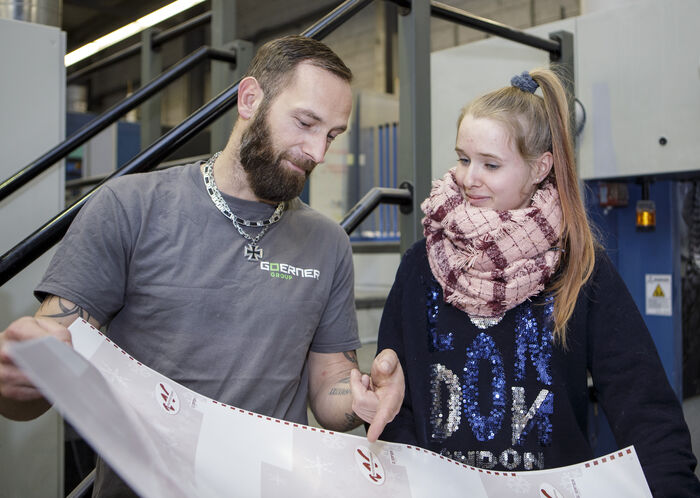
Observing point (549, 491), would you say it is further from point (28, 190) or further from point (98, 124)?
point (98, 124)

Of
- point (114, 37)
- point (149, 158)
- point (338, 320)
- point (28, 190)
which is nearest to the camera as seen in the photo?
point (338, 320)

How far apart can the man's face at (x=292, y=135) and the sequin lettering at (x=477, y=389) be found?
45cm

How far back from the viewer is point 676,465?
88 centimetres

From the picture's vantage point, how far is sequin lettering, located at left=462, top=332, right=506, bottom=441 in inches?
43.0

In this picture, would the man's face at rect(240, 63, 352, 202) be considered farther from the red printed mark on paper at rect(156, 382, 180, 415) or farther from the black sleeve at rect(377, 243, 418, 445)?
Answer: the red printed mark on paper at rect(156, 382, 180, 415)

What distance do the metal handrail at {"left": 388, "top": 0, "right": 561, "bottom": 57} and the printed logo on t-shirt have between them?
95cm

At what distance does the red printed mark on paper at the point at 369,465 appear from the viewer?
82cm

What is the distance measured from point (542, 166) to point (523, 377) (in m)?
0.40

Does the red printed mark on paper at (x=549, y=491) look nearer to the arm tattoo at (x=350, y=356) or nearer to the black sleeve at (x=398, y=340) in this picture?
the black sleeve at (x=398, y=340)

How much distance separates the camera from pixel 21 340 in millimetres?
743

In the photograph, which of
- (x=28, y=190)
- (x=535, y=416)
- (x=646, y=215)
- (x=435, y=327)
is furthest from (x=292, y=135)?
(x=646, y=215)

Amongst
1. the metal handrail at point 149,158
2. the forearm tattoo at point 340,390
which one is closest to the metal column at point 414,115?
the metal handrail at point 149,158

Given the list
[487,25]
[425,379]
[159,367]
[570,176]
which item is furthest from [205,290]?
[487,25]

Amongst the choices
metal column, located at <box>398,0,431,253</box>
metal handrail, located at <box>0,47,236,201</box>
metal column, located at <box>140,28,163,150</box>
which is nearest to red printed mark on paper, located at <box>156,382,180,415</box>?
metal handrail, located at <box>0,47,236,201</box>
